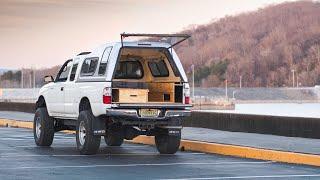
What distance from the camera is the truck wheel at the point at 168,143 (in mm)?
15193

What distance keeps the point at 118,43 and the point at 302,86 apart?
186 m

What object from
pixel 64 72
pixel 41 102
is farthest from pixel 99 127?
pixel 41 102

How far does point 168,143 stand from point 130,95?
1491 millimetres

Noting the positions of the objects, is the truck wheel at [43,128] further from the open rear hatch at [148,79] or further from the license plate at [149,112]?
the license plate at [149,112]

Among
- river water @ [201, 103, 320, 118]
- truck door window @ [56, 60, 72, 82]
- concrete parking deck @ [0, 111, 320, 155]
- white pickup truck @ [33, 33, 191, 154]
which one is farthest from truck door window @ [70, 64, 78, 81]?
river water @ [201, 103, 320, 118]

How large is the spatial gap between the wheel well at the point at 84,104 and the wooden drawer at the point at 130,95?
723 mm

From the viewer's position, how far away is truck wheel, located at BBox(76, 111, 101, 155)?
1434 centimetres

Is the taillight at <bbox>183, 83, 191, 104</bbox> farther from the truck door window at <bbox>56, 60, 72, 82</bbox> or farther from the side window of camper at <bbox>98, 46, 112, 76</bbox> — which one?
the truck door window at <bbox>56, 60, 72, 82</bbox>

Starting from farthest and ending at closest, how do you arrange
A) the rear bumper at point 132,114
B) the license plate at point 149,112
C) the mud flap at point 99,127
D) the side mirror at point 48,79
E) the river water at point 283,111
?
1. the river water at point 283,111
2. the side mirror at point 48,79
3. the mud flap at point 99,127
4. the license plate at point 149,112
5. the rear bumper at point 132,114

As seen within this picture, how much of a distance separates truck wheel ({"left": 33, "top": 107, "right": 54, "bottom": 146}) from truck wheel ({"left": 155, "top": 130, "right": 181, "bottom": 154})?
2.89m

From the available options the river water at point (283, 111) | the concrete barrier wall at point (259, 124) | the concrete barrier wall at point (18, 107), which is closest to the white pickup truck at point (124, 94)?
the concrete barrier wall at point (259, 124)

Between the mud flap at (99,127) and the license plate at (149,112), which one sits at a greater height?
the license plate at (149,112)

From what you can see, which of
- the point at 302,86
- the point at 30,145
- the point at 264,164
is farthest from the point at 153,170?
the point at 302,86

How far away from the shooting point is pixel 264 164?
43.5 ft
